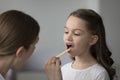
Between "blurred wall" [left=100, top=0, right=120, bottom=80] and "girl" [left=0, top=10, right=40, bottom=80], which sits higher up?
"girl" [left=0, top=10, right=40, bottom=80]

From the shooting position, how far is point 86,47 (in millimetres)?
1051

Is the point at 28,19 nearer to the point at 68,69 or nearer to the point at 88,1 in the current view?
the point at 68,69

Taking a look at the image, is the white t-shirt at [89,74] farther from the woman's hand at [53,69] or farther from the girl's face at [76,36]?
the woman's hand at [53,69]

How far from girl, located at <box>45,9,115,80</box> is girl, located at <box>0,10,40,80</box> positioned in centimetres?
27

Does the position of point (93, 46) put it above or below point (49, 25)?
above

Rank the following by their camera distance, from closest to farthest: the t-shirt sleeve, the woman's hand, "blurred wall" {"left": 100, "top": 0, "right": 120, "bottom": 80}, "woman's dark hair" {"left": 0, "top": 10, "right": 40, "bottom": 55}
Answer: "woman's dark hair" {"left": 0, "top": 10, "right": 40, "bottom": 55} < the woman's hand < the t-shirt sleeve < "blurred wall" {"left": 100, "top": 0, "right": 120, "bottom": 80}

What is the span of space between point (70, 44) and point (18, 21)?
12.6 inches

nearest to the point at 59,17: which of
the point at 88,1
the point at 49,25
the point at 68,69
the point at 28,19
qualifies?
the point at 49,25

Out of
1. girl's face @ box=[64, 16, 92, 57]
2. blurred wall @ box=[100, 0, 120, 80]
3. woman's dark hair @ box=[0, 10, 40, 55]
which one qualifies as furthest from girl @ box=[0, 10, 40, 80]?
blurred wall @ box=[100, 0, 120, 80]

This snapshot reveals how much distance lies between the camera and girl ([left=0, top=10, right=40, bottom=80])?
2.42ft

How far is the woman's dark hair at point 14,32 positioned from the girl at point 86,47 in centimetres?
27

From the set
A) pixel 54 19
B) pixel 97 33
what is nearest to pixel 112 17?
pixel 54 19

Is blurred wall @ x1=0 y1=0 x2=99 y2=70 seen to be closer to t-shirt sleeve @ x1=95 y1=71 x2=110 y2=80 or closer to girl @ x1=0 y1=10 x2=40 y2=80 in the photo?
t-shirt sleeve @ x1=95 y1=71 x2=110 y2=80

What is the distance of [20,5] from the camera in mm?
1838
